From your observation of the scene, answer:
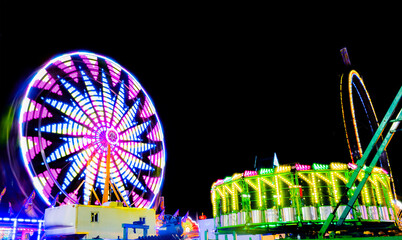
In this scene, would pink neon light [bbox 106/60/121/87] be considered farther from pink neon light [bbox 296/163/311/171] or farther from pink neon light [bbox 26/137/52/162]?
pink neon light [bbox 296/163/311/171]

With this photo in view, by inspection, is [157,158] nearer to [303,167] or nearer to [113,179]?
[113,179]

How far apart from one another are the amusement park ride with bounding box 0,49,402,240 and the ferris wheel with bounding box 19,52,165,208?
3.0 inches

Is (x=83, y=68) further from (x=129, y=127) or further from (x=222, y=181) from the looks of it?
(x=222, y=181)

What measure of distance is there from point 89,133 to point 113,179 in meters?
4.91

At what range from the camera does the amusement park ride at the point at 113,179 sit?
781 inches

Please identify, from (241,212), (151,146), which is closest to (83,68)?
(151,146)

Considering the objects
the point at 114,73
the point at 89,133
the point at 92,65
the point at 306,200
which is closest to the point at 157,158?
the point at 89,133

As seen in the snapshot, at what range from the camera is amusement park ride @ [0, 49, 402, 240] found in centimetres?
1983

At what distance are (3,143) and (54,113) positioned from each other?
14.0 ft

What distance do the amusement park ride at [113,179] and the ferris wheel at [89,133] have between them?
3.0 inches

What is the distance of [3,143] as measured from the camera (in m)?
20.5

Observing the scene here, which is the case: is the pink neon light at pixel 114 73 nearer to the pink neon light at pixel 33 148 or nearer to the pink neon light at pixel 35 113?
the pink neon light at pixel 35 113

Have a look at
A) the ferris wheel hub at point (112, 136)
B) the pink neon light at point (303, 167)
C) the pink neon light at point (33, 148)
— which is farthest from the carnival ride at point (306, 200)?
the pink neon light at point (33, 148)

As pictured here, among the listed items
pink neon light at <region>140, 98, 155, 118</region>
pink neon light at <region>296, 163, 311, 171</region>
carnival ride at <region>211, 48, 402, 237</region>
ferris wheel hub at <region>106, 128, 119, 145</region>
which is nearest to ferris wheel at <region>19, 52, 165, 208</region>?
ferris wheel hub at <region>106, 128, 119, 145</region>
